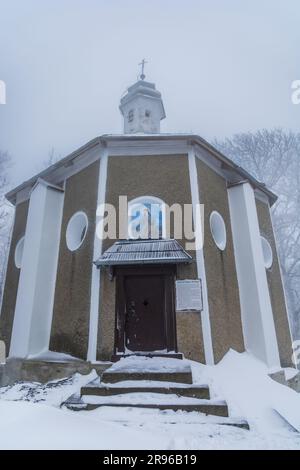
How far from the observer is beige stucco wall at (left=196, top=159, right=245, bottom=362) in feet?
26.0

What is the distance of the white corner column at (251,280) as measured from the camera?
28.2 ft

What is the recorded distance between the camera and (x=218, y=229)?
9.52 meters

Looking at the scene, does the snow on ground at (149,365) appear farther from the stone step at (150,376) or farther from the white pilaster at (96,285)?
the white pilaster at (96,285)

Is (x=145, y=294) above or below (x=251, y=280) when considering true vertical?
below

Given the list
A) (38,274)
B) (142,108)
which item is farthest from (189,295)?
(142,108)

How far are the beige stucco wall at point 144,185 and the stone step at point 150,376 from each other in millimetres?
1703

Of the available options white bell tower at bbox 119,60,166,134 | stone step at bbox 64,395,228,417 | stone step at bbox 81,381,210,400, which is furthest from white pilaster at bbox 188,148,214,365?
white bell tower at bbox 119,60,166,134

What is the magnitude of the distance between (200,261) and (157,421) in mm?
4204

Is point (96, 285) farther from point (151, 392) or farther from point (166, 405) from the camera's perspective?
point (166, 405)

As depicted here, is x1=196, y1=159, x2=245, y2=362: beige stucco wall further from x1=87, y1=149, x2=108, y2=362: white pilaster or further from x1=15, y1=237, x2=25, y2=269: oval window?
x1=15, y1=237, x2=25, y2=269: oval window

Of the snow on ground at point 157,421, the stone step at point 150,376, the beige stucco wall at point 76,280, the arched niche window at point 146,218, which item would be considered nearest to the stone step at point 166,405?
the snow on ground at point 157,421

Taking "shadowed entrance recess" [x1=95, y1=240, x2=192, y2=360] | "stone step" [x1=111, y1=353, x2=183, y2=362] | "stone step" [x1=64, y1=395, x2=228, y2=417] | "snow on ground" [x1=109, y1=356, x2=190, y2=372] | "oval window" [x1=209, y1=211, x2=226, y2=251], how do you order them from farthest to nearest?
"oval window" [x1=209, y1=211, x2=226, y2=251]
"shadowed entrance recess" [x1=95, y1=240, x2=192, y2=360]
"stone step" [x1=111, y1=353, x2=183, y2=362]
"snow on ground" [x1=109, y1=356, x2=190, y2=372]
"stone step" [x1=64, y1=395, x2=228, y2=417]

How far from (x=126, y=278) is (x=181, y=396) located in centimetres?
334
